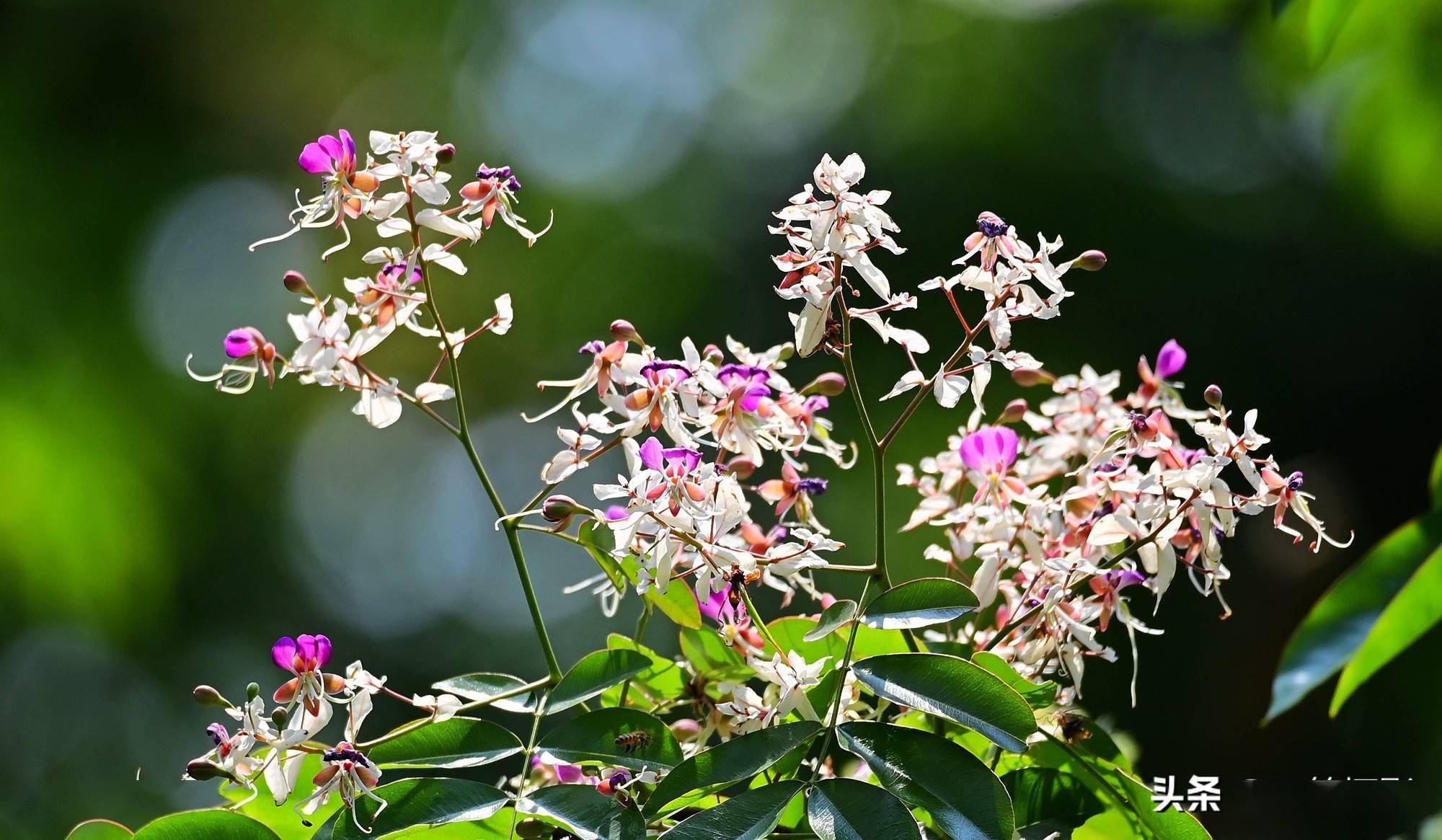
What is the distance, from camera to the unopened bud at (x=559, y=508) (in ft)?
1.74

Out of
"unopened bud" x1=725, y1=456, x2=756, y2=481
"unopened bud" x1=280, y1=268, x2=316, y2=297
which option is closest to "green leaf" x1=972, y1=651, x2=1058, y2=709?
"unopened bud" x1=725, y1=456, x2=756, y2=481

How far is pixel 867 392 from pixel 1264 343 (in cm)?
120

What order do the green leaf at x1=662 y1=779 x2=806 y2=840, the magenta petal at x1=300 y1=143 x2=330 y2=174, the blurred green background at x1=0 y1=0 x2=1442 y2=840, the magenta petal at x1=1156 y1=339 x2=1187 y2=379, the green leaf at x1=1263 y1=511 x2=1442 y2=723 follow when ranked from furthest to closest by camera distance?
the blurred green background at x1=0 y1=0 x2=1442 y2=840
the green leaf at x1=1263 y1=511 x2=1442 y2=723
the magenta petal at x1=1156 y1=339 x2=1187 y2=379
the magenta petal at x1=300 y1=143 x2=330 y2=174
the green leaf at x1=662 y1=779 x2=806 y2=840

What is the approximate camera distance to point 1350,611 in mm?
825

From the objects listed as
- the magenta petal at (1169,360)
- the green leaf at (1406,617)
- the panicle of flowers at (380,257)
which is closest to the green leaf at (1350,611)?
the green leaf at (1406,617)

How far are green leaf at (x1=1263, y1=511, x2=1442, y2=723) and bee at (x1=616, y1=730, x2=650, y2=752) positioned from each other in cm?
48

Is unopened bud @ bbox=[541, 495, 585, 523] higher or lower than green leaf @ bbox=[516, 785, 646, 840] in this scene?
higher

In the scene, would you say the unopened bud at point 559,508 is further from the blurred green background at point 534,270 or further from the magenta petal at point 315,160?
the blurred green background at point 534,270

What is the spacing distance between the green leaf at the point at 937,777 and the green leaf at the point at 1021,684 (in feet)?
0.17

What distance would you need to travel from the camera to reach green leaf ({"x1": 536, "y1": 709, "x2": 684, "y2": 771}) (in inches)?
19.5

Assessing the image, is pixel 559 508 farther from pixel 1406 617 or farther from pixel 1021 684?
pixel 1406 617

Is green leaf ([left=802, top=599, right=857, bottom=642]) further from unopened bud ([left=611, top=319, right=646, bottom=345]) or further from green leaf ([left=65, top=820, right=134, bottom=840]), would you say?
green leaf ([left=65, top=820, right=134, bottom=840])

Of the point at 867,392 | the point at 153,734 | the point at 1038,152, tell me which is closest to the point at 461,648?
the point at 153,734

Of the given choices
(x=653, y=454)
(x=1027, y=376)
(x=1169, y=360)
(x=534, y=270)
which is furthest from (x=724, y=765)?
(x=534, y=270)
